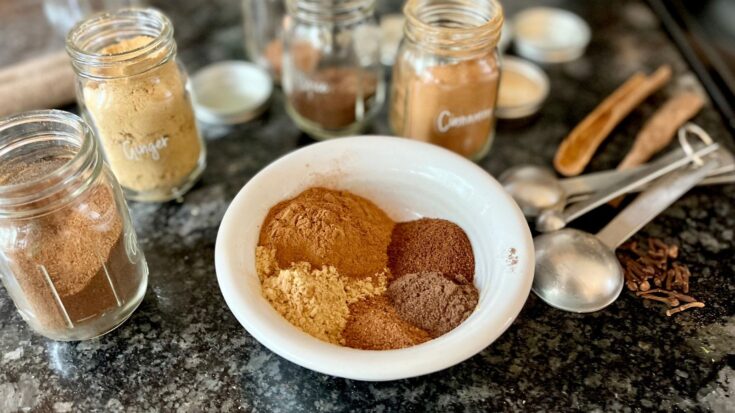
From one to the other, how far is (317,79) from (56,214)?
46cm

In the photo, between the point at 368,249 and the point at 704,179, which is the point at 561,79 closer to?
the point at 704,179

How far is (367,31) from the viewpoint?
0.99m

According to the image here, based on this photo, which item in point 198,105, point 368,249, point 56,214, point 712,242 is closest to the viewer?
point 56,214

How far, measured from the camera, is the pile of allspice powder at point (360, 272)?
70cm

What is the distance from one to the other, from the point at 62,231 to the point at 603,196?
0.68 m

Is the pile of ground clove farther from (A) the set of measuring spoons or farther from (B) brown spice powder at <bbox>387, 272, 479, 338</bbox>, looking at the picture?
(B) brown spice powder at <bbox>387, 272, 479, 338</bbox>

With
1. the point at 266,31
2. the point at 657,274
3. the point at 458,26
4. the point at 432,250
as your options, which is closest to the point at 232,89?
the point at 266,31

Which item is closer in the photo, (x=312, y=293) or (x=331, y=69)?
(x=312, y=293)

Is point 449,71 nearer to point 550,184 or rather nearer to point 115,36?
point 550,184

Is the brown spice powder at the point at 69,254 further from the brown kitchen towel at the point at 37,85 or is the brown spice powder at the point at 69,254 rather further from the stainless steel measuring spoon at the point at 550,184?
the stainless steel measuring spoon at the point at 550,184

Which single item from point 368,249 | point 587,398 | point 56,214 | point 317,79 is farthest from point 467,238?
point 56,214

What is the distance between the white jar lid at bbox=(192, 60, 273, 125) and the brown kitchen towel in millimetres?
200

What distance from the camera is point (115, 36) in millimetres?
872

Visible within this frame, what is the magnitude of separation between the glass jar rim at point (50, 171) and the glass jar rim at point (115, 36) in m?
0.09
